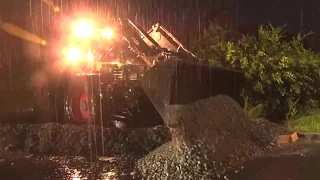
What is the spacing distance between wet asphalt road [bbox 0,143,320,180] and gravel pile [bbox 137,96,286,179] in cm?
32

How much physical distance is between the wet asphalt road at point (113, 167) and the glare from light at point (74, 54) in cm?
266

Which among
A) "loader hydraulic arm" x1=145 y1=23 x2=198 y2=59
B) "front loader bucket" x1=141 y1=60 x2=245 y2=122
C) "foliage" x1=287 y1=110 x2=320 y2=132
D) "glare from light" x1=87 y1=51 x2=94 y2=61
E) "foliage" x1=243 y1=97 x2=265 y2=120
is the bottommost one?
"foliage" x1=287 y1=110 x2=320 y2=132

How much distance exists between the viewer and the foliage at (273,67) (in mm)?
11773

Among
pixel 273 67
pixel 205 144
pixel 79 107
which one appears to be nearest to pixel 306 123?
pixel 273 67

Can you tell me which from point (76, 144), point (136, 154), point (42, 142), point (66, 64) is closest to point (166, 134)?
point (136, 154)

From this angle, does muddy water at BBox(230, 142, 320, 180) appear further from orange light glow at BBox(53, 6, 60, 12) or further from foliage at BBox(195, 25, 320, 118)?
orange light glow at BBox(53, 6, 60, 12)

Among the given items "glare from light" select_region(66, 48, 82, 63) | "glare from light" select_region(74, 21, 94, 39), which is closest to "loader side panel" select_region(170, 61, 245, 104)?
"glare from light" select_region(74, 21, 94, 39)

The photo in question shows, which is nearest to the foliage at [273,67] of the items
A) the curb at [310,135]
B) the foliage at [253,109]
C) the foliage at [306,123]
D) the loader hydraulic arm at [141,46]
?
the foliage at [253,109]

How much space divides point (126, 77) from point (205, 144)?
276 centimetres

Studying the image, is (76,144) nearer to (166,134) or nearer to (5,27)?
(166,134)

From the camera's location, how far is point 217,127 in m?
8.62

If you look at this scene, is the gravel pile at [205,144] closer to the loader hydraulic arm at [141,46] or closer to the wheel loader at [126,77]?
the wheel loader at [126,77]

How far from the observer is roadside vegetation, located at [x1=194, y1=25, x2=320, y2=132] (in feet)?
38.5

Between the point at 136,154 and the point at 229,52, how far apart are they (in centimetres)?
450
